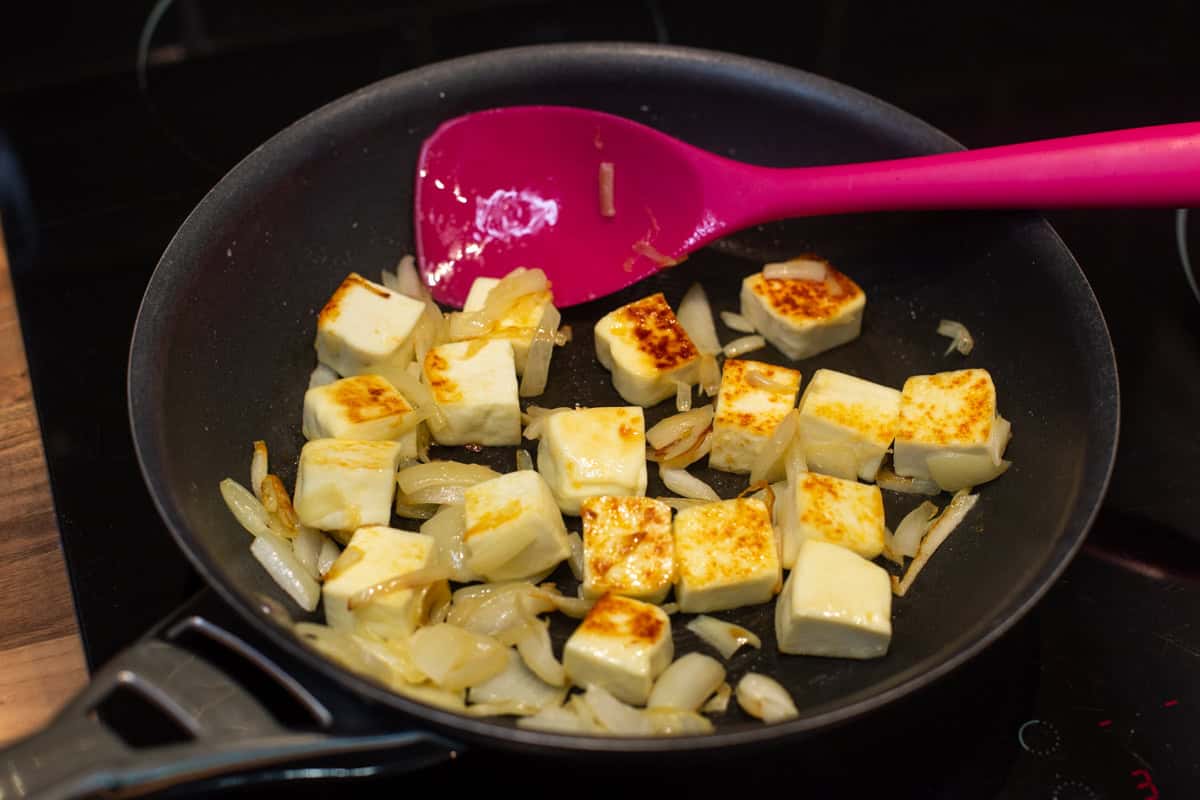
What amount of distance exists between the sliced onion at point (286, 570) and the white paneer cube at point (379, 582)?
1.3 inches

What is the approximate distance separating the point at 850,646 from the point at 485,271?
1.10m

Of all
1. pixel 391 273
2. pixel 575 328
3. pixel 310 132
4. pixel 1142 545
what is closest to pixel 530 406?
pixel 575 328

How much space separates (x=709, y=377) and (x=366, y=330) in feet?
2.21

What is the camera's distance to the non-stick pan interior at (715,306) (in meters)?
1.69

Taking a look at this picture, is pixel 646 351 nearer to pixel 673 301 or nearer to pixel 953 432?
pixel 673 301

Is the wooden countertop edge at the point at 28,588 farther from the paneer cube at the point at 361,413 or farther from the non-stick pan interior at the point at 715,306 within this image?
the paneer cube at the point at 361,413

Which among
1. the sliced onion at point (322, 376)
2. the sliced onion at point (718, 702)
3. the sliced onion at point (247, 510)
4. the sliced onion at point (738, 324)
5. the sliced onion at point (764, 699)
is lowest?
the sliced onion at point (718, 702)

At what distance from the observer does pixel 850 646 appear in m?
1.71

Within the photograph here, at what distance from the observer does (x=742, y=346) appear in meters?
2.27

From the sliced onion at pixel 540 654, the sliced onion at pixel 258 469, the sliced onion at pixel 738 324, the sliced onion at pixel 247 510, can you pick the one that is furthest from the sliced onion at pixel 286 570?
the sliced onion at pixel 738 324

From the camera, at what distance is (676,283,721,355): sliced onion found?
227cm

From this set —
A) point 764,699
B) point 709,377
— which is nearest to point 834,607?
point 764,699

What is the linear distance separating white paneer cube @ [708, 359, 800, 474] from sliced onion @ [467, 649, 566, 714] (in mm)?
584

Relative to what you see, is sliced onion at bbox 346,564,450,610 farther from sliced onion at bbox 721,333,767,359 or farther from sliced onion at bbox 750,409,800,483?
sliced onion at bbox 721,333,767,359
